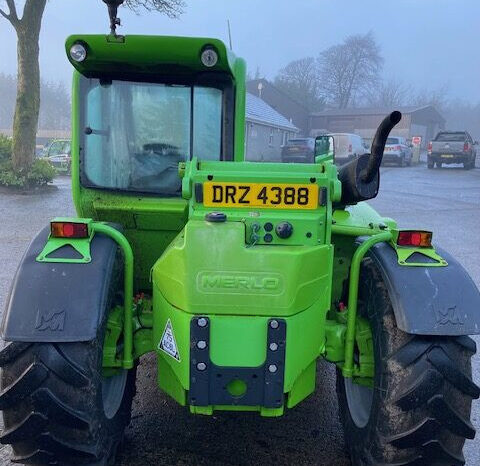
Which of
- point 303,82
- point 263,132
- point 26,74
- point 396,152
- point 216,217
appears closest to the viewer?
point 216,217

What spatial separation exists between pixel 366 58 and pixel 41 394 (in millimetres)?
65973

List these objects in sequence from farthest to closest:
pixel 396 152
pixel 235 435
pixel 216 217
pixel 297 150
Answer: pixel 396 152 → pixel 297 150 → pixel 235 435 → pixel 216 217

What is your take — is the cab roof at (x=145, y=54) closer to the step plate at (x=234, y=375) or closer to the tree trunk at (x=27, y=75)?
the step plate at (x=234, y=375)

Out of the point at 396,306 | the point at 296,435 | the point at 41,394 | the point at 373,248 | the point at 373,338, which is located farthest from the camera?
the point at 296,435

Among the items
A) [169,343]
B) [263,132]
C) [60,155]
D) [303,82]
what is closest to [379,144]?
[169,343]

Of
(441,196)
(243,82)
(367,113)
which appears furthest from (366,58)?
(243,82)

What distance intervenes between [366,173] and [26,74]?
48.2 feet

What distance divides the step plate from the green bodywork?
0.03 metres

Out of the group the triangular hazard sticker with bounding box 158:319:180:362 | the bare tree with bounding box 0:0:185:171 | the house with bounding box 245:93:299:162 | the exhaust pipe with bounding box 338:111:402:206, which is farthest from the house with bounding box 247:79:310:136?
the triangular hazard sticker with bounding box 158:319:180:362

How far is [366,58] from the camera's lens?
6303 centimetres

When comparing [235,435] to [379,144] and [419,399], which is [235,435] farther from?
[379,144]

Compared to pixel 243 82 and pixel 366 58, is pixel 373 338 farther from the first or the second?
pixel 366 58

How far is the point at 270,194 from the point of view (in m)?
2.71

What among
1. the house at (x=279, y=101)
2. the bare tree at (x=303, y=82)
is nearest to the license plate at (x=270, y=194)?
the house at (x=279, y=101)
